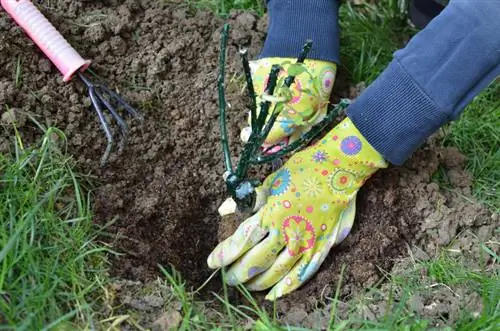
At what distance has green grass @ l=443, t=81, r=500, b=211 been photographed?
177cm

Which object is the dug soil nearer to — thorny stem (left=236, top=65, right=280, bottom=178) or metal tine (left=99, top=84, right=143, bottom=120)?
metal tine (left=99, top=84, right=143, bottom=120)

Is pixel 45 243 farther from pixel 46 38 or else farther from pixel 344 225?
pixel 344 225

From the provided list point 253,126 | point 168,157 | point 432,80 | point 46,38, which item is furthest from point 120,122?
point 432,80

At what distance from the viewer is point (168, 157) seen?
1771 millimetres

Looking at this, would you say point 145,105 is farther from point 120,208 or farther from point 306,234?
point 306,234

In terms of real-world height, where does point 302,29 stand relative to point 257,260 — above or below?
above

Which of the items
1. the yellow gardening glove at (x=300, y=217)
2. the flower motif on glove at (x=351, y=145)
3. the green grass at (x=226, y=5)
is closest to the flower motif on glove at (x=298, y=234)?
the yellow gardening glove at (x=300, y=217)

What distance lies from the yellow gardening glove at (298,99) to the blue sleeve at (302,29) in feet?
0.11

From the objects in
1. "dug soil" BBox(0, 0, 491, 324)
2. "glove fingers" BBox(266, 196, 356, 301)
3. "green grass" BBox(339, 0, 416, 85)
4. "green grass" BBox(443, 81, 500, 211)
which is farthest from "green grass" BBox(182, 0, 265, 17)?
"glove fingers" BBox(266, 196, 356, 301)

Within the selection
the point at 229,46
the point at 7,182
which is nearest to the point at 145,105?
the point at 229,46

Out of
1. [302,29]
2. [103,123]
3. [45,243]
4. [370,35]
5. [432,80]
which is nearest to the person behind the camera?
[45,243]

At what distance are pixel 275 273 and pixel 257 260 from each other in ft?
0.21

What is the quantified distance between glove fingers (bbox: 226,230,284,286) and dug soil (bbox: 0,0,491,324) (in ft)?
0.26

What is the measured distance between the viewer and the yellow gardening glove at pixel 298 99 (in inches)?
67.8
